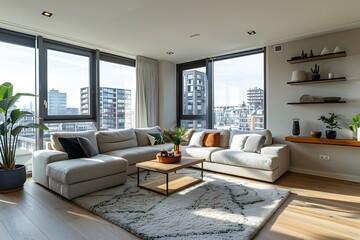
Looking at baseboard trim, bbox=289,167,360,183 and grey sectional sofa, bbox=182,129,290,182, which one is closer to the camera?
grey sectional sofa, bbox=182,129,290,182

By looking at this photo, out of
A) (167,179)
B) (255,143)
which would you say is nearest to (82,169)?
(167,179)

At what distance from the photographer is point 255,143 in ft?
13.2

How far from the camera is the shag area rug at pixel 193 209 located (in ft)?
6.91

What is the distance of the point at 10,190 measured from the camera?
124 inches

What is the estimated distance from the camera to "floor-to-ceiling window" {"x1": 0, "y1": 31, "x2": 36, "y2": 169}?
376 centimetres

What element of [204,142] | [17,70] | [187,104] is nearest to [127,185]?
[204,142]

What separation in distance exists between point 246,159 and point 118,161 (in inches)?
82.2

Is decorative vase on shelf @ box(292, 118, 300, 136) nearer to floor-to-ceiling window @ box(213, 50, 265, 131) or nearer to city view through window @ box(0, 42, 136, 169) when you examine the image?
floor-to-ceiling window @ box(213, 50, 265, 131)

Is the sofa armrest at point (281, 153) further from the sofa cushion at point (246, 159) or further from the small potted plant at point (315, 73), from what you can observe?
the small potted plant at point (315, 73)

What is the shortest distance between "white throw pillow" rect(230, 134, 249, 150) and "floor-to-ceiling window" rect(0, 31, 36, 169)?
3781mm

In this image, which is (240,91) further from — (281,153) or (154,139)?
(154,139)

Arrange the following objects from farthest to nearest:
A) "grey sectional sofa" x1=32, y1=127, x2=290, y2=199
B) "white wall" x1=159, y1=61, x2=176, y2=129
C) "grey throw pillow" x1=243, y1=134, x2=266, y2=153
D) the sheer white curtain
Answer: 1. "white wall" x1=159, y1=61, x2=176, y2=129
2. the sheer white curtain
3. "grey throw pillow" x1=243, y1=134, x2=266, y2=153
4. "grey sectional sofa" x1=32, y1=127, x2=290, y2=199

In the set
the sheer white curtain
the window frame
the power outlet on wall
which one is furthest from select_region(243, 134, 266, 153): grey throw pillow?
the window frame

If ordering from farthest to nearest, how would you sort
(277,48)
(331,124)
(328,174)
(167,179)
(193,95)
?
(193,95) → (277,48) → (328,174) → (331,124) → (167,179)
